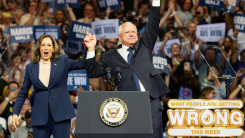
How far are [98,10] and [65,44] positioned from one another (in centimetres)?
95

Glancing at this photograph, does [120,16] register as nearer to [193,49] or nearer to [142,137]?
[193,49]

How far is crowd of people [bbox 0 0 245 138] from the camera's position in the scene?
4148 millimetres

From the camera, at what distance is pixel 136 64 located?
7.54ft

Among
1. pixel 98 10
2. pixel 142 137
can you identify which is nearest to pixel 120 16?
pixel 98 10

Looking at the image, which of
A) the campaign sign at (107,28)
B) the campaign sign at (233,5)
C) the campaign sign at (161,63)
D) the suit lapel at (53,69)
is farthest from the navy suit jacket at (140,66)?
the campaign sign at (233,5)

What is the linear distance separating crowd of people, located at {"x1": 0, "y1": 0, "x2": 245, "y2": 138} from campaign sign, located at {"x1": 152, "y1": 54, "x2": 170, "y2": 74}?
8cm

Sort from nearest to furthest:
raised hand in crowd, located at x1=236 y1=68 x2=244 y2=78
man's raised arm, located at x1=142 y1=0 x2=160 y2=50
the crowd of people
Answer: man's raised arm, located at x1=142 y1=0 x2=160 y2=50, the crowd of people, raised hand in crowd, located at x1=236 y1=68 x2=244 y2=78

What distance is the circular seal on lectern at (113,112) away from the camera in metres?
1.68

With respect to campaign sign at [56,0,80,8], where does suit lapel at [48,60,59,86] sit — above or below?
below

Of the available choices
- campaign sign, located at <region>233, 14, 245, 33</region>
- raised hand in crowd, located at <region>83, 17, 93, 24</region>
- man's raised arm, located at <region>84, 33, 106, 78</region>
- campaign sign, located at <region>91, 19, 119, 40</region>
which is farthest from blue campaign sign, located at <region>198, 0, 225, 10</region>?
man's raised arm, located at <region>84, 33, 106, 78</region>

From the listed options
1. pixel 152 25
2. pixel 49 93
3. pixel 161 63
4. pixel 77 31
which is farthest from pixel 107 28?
pixel 49 93

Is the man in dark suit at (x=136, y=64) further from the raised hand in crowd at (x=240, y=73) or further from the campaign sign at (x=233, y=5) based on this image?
the campaign sign at (x=233, y=5)

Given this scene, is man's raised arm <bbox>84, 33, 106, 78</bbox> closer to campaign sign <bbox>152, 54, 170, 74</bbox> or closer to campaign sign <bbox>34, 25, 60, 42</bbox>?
campaign sign <bbox>152, 54, 170, 74</bbox>

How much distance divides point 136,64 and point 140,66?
0.03m
